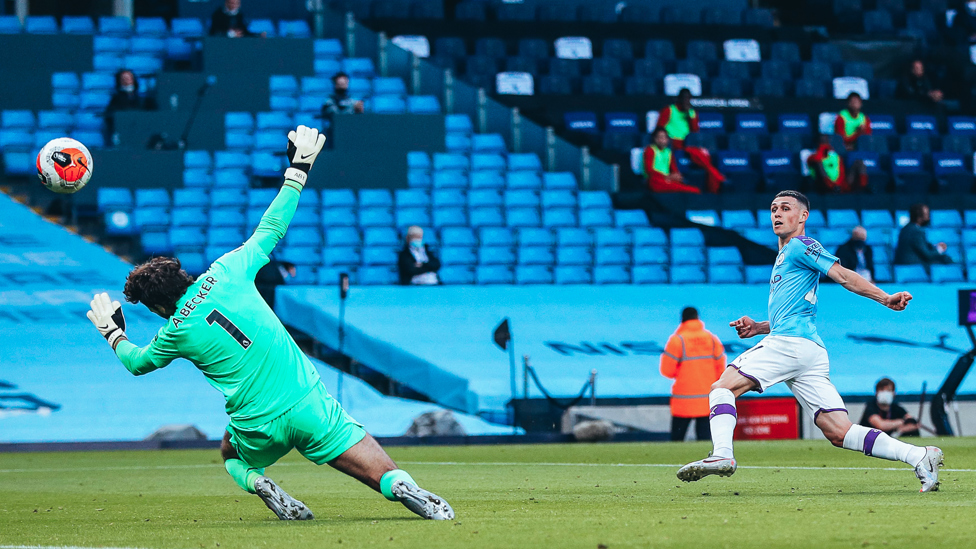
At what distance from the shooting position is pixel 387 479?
661 cm

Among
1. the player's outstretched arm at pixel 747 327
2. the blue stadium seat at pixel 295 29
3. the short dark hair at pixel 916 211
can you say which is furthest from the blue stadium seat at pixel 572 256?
the player's outstretched arm at pixel 747 327

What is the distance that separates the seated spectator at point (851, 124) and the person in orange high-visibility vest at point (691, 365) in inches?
401

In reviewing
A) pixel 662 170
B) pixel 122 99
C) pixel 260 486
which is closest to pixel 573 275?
pixel 662 170

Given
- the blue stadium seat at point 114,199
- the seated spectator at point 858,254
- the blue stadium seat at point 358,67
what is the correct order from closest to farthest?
the seated spectator at point 858,254 < the blue stadium seat at point 114,199 < the blue stadium seat at point 358,67

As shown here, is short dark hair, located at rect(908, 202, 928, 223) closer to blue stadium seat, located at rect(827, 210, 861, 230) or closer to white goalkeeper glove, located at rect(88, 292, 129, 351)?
blue stadium seat, located at rect(827, 210, 861, 230)

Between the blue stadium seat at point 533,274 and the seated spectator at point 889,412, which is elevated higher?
the blue stadium seat at point 533,274

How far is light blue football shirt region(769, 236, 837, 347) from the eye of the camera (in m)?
8.38

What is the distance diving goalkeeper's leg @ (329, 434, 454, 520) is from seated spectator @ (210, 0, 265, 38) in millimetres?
19537

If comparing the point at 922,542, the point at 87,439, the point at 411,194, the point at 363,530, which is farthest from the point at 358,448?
the point at 411,194

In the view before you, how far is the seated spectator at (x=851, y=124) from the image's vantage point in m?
25.3

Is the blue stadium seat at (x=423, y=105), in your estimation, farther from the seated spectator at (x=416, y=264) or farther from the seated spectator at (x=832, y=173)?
the seated spectator at (x=832, y=173)

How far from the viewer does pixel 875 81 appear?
2844 cm

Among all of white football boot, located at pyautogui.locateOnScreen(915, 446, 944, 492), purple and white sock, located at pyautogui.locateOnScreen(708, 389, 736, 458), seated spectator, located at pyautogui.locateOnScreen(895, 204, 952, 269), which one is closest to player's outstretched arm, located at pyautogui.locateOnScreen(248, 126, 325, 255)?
purple and white sock, located at pyautogui.locateOnScreen(708, 389, 736, 458)

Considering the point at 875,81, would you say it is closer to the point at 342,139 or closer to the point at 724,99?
the point at 724,99
